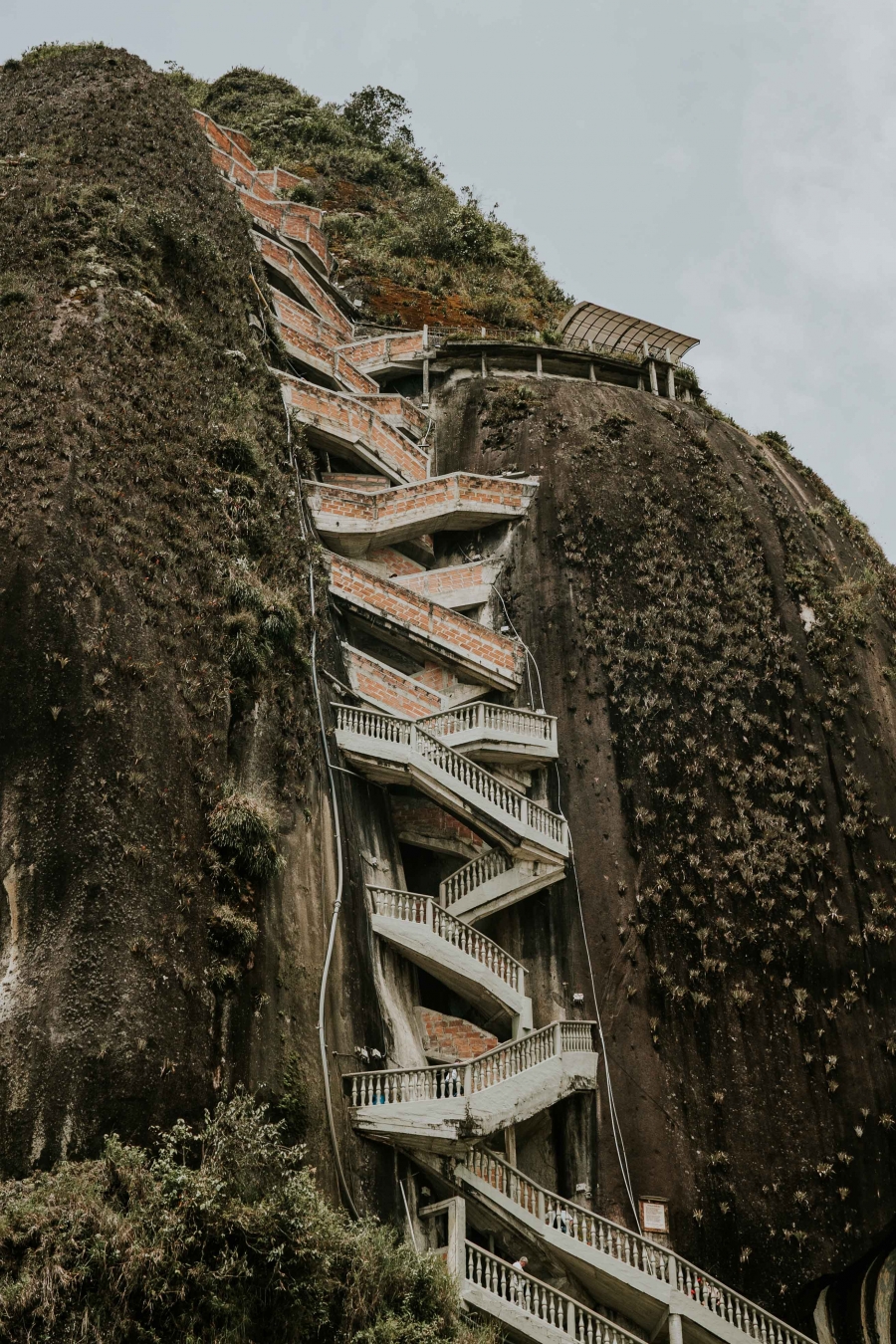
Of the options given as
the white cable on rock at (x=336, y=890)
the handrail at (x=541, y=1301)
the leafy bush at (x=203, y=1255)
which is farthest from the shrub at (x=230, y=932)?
the handrail at (x=541, y=1301)

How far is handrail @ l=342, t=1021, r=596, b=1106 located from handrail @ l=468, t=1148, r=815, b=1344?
44.7 inches

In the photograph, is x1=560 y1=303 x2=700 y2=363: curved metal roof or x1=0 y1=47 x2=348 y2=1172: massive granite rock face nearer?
x1=0 y1=47 x2=348 y2=1172: massive granite rock face

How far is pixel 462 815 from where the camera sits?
23.1m

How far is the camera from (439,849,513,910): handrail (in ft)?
76.0

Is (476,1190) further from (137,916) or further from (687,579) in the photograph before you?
(687,579)

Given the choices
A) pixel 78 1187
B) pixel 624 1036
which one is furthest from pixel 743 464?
pixel 78 1187

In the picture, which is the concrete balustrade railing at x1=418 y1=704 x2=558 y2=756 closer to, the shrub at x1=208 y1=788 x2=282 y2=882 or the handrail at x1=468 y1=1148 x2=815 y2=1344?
the shrub at x1=208 y1=788 x2=282 y2=882

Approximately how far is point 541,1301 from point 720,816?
31.2 feet

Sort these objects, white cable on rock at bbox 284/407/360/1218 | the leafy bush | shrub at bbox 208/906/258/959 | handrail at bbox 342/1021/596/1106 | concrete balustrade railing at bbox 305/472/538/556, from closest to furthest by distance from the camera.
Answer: the leafy bush < shrub at bbox 208/906/258/959 < white cable on rock at bbox 284/407/360/1218 < handrail at bbox 342/1021/596/1106 < concrete balustrade railing at bbox 305/472/538/556

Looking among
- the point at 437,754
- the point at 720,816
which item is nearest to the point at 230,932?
the point at 437,754

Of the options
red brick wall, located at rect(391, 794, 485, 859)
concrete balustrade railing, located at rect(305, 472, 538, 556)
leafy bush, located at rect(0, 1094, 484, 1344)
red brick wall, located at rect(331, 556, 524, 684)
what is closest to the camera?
leafy bush, located at rect(0, 1094, 484, 1344)

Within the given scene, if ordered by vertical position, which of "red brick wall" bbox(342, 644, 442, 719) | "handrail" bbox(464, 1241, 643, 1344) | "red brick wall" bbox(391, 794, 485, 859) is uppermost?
"red brick wall" bbox(342, 644, 442, 719)

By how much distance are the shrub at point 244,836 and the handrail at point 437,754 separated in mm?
4606

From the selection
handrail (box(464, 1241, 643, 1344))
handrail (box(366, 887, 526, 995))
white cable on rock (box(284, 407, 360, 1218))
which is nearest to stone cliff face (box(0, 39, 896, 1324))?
white cable on rock (box(284, 407, 360, 1218))
